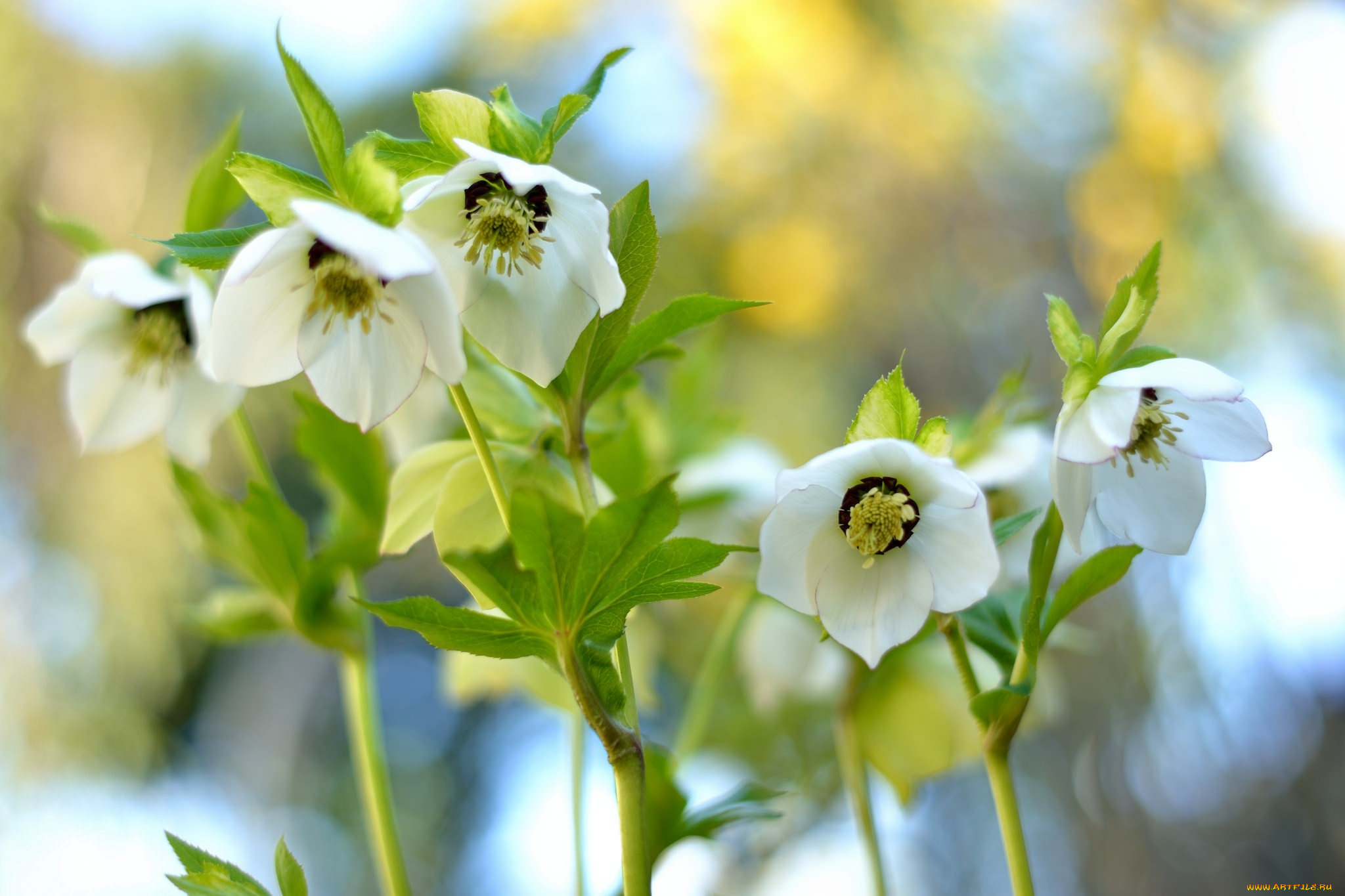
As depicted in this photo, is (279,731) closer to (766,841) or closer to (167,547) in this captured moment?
(167,547)

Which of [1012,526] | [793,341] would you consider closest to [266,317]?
[1012,526]

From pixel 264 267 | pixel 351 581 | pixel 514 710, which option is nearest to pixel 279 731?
pixel 514 710

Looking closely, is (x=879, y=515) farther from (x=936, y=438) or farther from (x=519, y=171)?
(x=519, y=171)

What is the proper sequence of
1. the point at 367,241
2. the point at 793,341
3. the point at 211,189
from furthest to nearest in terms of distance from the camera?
the point at 793,341
the point at 211,189
the point at 367,241

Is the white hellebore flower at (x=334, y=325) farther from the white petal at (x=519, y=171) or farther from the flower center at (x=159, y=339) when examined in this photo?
the flower center at (x=159, y=339)

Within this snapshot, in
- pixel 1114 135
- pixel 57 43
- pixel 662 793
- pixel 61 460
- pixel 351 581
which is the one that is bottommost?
pixel 662 793

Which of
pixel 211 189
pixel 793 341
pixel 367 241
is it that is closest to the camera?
pixel 367 241
